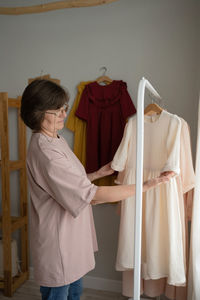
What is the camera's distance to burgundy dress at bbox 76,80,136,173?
6.97 feet

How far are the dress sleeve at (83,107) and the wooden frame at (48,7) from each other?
63 centimetres

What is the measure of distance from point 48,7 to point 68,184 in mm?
1628

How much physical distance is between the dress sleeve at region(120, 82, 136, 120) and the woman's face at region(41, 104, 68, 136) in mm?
769

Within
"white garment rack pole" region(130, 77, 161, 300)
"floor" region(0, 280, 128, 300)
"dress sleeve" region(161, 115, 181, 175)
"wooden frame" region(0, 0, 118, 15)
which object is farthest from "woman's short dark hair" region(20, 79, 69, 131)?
"floor" region(0, 280, 128, 300)

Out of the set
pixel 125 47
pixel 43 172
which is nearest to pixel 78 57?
pixel 125 47

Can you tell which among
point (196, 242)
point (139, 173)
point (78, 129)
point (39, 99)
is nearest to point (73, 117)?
point (78, 129)

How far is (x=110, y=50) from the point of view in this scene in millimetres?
2199

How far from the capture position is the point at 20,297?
226 cm

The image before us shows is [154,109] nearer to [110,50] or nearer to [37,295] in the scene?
[110,50]

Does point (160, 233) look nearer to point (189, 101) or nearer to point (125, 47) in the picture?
point (189, 101)

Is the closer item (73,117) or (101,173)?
(101,173)

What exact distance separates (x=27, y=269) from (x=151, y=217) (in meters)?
1.43

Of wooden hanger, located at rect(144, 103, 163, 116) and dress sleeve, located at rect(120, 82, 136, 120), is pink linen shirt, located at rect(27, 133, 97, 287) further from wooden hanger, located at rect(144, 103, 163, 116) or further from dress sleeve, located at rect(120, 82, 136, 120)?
dress sleeve, located at rect(120, 82, 136, 120)

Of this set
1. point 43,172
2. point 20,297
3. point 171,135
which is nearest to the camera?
point 43,172
